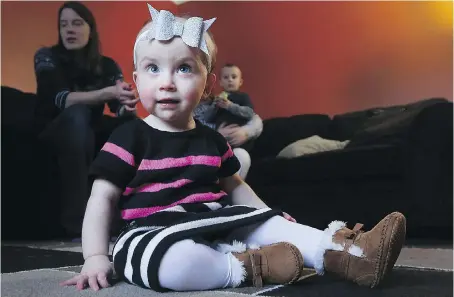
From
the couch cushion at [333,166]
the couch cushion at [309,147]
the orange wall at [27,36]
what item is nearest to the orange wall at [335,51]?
the orange wall at [27,36]

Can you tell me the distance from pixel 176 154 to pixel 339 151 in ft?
4.41

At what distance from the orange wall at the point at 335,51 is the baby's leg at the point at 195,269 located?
238 cm

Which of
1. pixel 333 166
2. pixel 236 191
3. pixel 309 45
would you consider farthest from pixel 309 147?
pixel 236 191

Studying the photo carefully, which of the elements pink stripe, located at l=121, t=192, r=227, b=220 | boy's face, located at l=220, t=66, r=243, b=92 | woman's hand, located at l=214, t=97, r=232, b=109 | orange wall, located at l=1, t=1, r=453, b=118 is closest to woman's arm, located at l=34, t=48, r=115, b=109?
orange wall, located at l=1, t=1, r=453, b=118

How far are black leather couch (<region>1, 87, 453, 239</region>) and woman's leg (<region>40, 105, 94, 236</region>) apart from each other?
5 cm

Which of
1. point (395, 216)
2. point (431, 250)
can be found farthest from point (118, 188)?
point (431, 250)

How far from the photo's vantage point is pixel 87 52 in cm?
210

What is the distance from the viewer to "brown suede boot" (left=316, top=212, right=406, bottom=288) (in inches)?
28.4

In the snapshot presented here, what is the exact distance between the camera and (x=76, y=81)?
2055mm

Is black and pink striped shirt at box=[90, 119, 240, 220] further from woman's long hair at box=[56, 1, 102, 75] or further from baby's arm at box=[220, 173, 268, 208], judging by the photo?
woman's long hair at box=[56, 1, 102, 75]

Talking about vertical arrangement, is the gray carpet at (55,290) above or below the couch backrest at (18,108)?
below

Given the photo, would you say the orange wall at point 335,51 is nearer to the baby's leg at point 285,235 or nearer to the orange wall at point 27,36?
the orange wall at point 27,36

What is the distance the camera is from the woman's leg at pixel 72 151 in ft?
6.54

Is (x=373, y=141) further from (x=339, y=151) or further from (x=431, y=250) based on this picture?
(x=431, y=250)
